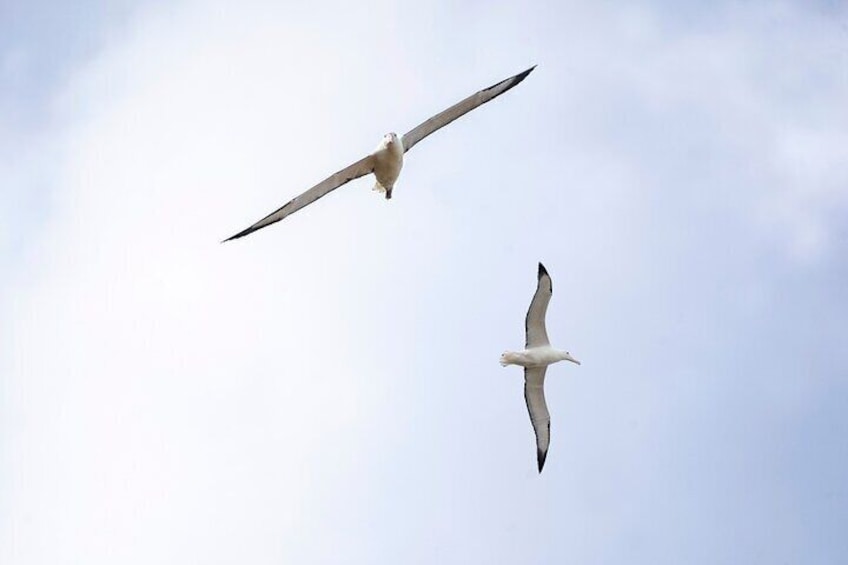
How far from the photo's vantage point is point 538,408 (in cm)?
3462

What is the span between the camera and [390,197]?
28188 mm

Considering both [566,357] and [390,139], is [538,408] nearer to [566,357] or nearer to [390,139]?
[566,357]

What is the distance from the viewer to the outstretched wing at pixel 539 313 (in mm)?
32406

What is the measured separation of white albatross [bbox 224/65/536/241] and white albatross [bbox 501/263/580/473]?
5780 mm

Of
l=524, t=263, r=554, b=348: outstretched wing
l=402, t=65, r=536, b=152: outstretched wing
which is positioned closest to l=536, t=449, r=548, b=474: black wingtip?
l=524, t=263, r=554, b=348: outstretched wing

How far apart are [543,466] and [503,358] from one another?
3.70 metres

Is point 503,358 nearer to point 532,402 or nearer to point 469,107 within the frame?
point 532,402

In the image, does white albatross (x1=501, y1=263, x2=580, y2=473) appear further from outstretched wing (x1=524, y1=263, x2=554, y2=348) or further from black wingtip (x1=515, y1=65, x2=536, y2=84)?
black wingtip (x1=515, y1=65, x2=536, y2=84)

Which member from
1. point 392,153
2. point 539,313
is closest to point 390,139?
point 392,153

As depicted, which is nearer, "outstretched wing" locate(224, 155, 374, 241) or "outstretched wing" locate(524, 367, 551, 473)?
"outstretched wing" locate(224, 155, 374, 241)

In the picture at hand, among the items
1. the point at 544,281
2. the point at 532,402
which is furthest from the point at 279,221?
the point at 532,402

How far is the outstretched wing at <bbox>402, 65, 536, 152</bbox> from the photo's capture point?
27594mm

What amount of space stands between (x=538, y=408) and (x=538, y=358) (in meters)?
2.15

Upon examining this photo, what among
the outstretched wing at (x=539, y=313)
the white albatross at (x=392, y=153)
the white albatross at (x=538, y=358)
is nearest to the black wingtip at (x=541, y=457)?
the white albatross at (x=538, y=358)
